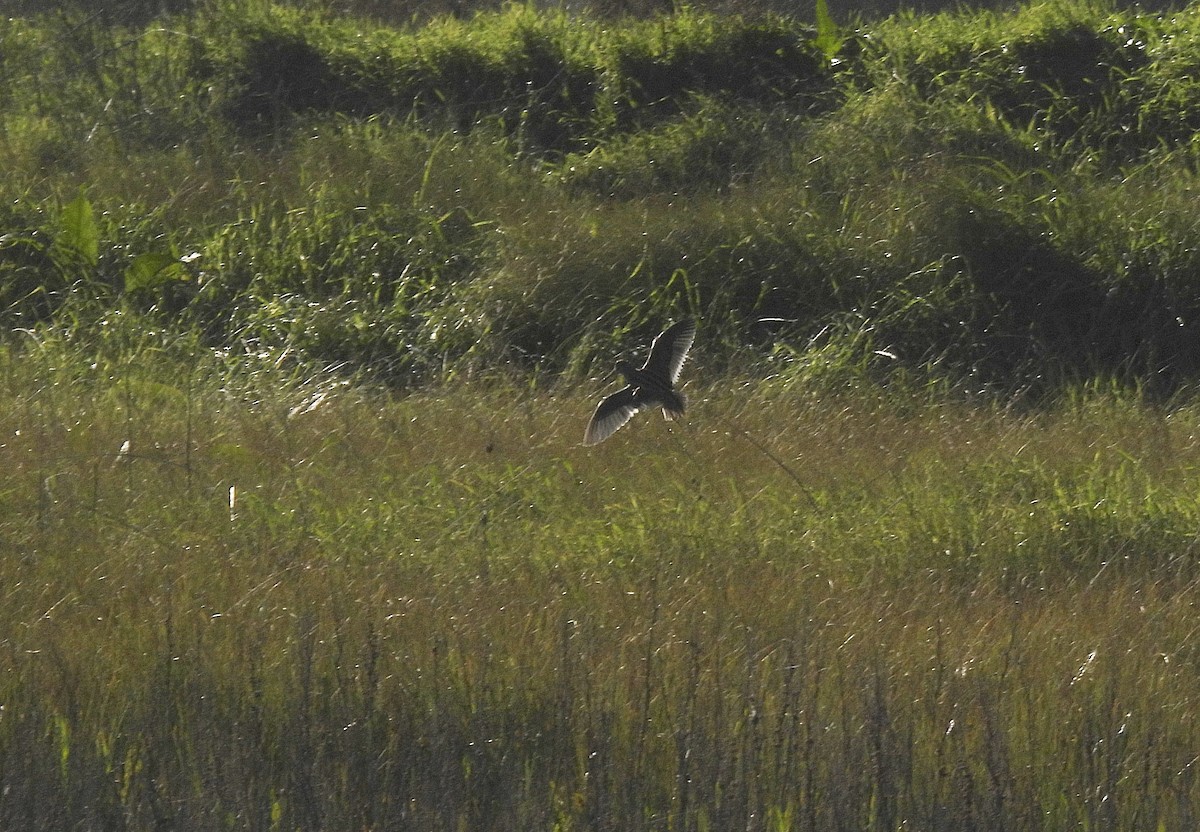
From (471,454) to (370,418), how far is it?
0.63 m

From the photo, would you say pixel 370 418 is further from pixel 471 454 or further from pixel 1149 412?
pixel 1149 412

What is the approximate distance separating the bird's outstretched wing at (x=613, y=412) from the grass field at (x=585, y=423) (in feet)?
1.26

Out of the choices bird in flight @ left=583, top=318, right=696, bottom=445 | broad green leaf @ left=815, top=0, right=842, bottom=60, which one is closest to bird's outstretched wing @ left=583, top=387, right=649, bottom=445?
bird in flight @ left=583, top=318, right=696, bottom=445

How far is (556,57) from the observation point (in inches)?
400

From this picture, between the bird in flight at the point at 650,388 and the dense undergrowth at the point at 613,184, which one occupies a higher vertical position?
the bird in flight at the point at 650,388

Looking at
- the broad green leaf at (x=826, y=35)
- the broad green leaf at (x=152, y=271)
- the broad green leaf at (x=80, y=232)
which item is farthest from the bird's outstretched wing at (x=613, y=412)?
the broad green leaf at (x=826, y=35)

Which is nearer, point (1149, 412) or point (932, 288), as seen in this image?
point (1149, 412)

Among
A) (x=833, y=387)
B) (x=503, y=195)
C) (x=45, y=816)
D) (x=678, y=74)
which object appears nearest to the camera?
(x=45, y=816)

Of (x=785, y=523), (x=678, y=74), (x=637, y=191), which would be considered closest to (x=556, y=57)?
(x=678, y=74)

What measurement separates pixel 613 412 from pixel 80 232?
13.7 feet

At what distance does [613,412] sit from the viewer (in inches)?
202

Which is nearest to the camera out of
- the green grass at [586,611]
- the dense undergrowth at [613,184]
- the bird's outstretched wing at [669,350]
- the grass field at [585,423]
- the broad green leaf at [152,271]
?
the green grass at [586,611]

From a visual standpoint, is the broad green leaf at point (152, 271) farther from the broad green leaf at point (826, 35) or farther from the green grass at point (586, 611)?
the broad green leaf at point (826, 35)

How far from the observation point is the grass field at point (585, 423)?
370cm
